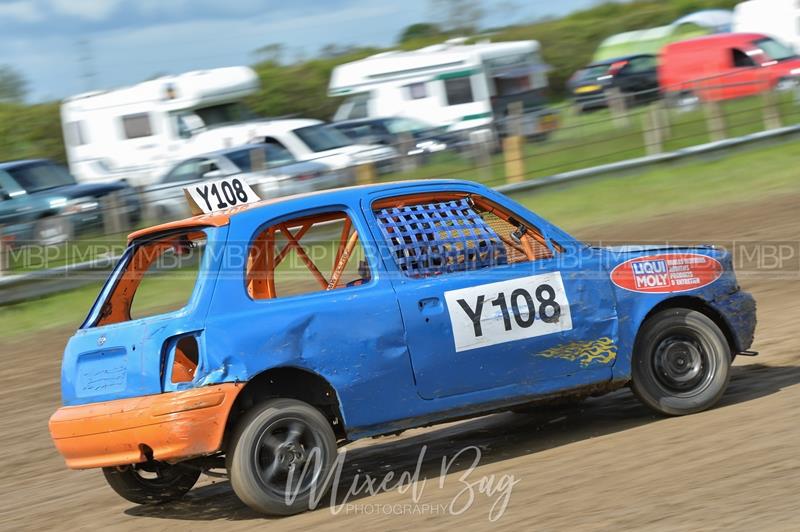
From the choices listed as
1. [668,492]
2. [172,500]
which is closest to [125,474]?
[172,500]

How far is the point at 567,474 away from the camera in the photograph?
6.16 metres

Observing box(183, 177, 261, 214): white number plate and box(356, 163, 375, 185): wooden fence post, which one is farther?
box(356, 163, 375, 185): wooden fence post

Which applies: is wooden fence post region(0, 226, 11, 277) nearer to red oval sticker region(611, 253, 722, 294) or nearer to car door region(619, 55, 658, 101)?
red oval sticker region(611, 253, 722, 294)

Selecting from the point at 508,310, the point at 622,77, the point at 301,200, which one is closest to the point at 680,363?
the point at 508,310

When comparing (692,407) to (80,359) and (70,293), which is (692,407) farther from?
(70,293)

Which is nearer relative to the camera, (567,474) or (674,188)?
(567,474)

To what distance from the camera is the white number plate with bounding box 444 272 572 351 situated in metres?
6.38

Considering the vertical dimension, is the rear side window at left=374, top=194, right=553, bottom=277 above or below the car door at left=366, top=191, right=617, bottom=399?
above

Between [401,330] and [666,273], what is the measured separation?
1799 mm

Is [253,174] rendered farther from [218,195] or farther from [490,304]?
[490,304]

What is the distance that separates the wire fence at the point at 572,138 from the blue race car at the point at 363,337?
1084 centimetres

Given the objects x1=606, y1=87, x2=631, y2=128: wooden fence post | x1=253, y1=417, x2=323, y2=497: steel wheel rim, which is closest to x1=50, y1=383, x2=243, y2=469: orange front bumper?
x1=253, y1=417, x2=323, y2=497: steel wheel rim

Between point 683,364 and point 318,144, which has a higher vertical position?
point 318,144

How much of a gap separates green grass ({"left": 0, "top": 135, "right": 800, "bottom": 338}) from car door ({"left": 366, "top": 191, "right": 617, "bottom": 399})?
340 inches
